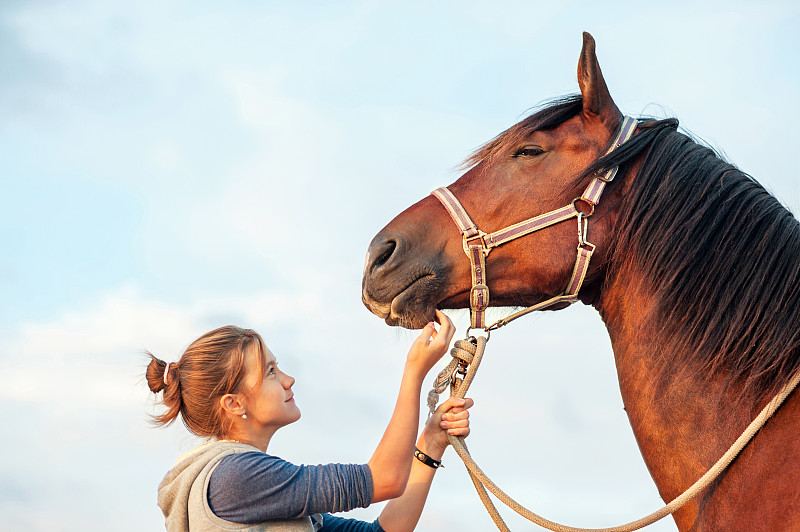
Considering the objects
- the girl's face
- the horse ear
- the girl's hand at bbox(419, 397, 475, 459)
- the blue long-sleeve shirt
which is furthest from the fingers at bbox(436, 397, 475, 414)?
the horse ear

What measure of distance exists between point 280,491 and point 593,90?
2.20m

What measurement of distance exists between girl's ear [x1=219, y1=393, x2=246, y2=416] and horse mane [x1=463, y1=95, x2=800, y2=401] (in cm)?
167

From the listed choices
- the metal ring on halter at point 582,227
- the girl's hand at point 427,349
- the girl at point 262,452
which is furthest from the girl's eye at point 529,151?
the girl's hand at point 427,349

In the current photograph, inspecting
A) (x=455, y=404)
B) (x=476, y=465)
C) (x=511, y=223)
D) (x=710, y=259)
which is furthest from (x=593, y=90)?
(x=476, y=465)

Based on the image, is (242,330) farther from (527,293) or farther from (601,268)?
(601,268)

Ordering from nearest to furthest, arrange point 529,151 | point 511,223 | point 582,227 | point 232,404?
point 232,404, point 582,227, point 511,223, point 529,151

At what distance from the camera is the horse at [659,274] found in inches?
Result: 101

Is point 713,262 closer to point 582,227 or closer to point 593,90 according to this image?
point 582,227

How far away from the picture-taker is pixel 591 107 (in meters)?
3.33

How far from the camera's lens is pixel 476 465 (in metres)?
3.01

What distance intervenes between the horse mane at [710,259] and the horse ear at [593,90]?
0.68 ft

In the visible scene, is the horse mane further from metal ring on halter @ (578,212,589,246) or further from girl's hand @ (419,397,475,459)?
girl's hand @ (419,397,475,459)

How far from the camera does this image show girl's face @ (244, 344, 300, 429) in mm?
3020

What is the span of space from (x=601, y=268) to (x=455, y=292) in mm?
651
